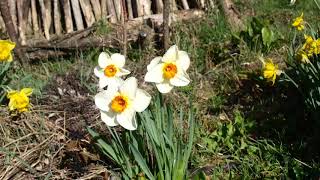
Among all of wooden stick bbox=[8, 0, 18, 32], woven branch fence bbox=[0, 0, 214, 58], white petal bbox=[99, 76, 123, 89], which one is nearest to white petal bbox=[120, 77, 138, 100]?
white petal bbox=[99, 76, 123, 89]

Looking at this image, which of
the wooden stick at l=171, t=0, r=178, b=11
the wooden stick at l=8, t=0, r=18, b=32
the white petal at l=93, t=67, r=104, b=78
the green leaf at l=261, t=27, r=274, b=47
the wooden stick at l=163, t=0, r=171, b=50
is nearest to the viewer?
the white petal at l=93, t=67, r=104, b=78

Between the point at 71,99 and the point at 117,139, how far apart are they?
951 millimetres

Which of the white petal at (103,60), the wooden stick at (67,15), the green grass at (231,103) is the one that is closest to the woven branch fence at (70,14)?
the wooden stick at (67,15)

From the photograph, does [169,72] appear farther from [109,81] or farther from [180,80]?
[109,81]

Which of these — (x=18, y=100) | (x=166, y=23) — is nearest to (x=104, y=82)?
(x=18, y=100)

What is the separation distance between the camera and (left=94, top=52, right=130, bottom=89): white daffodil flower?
90.4 inches

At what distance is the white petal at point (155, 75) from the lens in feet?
7.16

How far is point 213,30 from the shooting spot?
4375 millimetres

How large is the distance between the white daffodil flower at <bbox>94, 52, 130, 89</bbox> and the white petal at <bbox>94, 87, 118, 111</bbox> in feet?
0.34

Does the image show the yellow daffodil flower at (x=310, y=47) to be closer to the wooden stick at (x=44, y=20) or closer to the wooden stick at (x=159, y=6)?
the wooden stick at (x=159, y=6)

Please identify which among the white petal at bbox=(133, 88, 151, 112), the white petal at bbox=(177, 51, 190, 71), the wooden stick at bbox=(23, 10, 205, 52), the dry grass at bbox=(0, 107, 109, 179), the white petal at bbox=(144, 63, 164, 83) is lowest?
the dry grass at bbox=(0, 107, 109, 179)

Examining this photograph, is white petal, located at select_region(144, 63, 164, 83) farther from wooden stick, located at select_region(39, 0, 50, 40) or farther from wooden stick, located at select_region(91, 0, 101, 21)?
wooden stick, located at select_region(39, 0, 50, 40)

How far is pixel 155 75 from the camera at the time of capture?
7.22ft

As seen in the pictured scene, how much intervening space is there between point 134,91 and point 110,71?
25 cm
